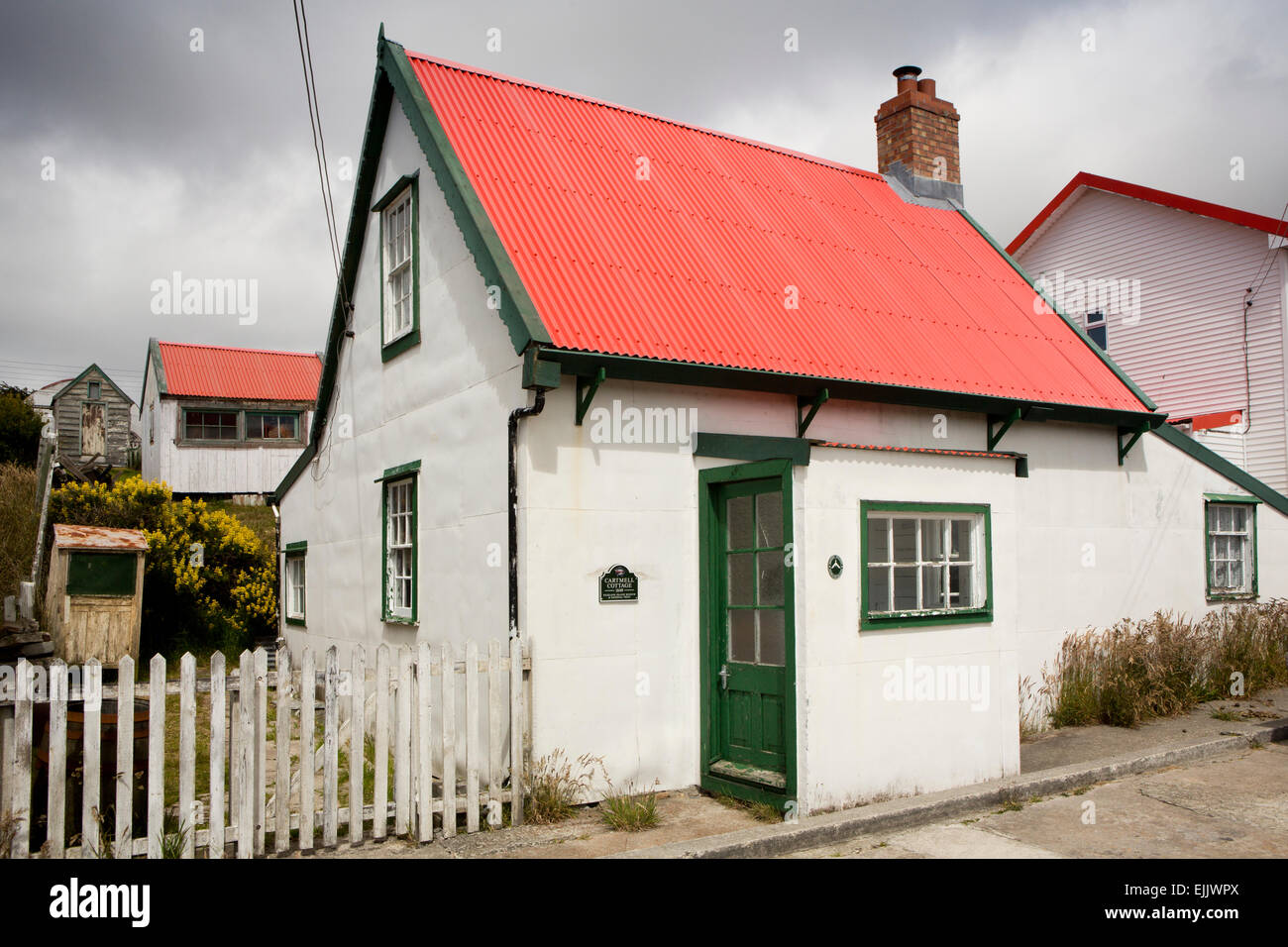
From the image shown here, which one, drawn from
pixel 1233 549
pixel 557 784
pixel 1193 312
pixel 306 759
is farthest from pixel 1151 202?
pixel 306 759

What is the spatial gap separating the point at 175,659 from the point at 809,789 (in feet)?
35.3

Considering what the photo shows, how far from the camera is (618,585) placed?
7957mm

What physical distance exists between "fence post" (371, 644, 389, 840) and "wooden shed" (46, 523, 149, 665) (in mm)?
7929

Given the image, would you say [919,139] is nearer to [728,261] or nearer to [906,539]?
[728,261]

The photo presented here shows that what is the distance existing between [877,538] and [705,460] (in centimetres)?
156

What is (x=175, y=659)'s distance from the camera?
1441 cm

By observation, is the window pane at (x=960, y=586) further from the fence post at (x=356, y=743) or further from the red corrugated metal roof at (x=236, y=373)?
the red corrugated metal roof at (x=236, y=373)

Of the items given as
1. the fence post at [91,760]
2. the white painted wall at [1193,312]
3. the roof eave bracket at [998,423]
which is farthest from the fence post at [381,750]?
the white painted wall at [1193,312]

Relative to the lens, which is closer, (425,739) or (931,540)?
(425,739)

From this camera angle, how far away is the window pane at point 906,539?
843 centimetres

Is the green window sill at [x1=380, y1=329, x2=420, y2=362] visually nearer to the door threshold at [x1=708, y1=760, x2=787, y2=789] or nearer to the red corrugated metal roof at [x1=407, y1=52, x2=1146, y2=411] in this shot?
the red corrugated metal roof at [x1=407, y1=52, x2=1146, y2=411]

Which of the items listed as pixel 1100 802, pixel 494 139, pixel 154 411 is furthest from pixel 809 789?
pixel 154 411

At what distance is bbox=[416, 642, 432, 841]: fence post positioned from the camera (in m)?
6.82
